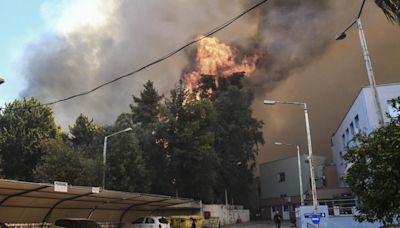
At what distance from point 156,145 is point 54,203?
104 ft

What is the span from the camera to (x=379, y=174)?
8.27 m

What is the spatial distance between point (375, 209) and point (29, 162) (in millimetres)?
49874

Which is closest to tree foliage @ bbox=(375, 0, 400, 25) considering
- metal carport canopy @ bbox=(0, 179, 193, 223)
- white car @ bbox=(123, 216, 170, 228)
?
metal carport canopy @ bbox=(0, 179, 193, 223)

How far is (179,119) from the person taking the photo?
55719mm

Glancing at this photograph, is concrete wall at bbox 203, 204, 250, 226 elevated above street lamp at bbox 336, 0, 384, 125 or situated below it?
below

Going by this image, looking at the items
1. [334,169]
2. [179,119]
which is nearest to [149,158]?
[179,119]

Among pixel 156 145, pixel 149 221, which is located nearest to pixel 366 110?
pixel 149 221

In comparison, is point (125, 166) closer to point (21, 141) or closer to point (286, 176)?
point (21, 141)

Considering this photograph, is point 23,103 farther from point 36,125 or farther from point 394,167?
point 394,167

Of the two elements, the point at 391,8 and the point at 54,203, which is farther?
the point at 54,203

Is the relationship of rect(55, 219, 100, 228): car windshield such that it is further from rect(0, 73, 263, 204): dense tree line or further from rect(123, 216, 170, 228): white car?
rect(0, 73, 263, 204): dense tree line

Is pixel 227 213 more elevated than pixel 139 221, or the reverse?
pixel 227 213

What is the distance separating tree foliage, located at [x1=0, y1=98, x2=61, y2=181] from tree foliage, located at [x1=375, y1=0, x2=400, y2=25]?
47320 mm

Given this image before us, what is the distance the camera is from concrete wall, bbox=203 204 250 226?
56050 mm
